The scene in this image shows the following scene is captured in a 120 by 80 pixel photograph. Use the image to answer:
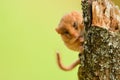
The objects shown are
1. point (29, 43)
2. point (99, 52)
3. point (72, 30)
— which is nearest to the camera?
point (99, 52)

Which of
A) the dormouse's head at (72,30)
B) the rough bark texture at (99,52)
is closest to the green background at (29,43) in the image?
the dormouse's head at (72,30)

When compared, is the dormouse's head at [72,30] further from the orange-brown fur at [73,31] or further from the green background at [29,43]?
the green background at [29,43]

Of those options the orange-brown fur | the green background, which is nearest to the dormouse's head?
the orange-brown fur

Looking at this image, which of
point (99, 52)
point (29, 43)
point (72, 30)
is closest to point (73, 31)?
point (72, 30)

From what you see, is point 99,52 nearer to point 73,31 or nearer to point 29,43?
point 73,31

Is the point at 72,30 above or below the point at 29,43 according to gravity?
above

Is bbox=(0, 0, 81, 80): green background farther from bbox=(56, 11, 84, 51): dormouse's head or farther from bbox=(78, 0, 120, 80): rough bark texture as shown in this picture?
bbox=(78, 0, 120, 80): rough bark texture
